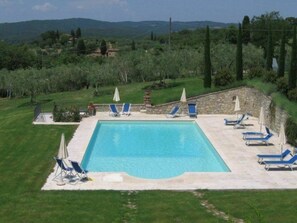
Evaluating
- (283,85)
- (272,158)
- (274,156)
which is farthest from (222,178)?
(283,85)

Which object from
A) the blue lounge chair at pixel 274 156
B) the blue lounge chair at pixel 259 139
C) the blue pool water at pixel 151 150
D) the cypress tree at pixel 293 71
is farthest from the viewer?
the cypress tree at pixel 293 71

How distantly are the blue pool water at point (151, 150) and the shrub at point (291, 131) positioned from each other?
3432mm

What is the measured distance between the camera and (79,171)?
14.4 m

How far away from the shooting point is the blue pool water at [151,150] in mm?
17234

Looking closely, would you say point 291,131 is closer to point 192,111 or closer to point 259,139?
point 259,139

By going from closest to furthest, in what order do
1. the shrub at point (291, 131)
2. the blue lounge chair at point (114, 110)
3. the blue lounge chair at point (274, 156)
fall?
the blue lounge chair at point (274, 156)
the shrub at point (291, 131)
the blue lounge chair at point (114, 110)

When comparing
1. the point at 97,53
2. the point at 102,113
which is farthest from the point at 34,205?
the point at 97,53

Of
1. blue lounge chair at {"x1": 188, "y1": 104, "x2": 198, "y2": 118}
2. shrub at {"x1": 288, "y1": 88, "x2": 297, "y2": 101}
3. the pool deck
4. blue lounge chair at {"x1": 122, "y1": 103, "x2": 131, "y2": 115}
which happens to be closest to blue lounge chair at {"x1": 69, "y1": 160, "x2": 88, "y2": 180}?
the pool deck

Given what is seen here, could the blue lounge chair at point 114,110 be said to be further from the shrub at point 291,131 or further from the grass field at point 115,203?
the shrub at point 291,131

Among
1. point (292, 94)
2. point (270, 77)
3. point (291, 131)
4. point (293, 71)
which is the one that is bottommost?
point (291, 131)

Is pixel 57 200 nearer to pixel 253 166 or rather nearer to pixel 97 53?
pixel 253 166

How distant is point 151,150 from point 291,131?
6304 mm

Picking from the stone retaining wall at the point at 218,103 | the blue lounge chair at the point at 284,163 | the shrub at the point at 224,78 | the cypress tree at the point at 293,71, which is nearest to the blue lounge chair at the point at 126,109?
the stone retaining wall at the point at 218,103

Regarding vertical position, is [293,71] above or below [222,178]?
above
